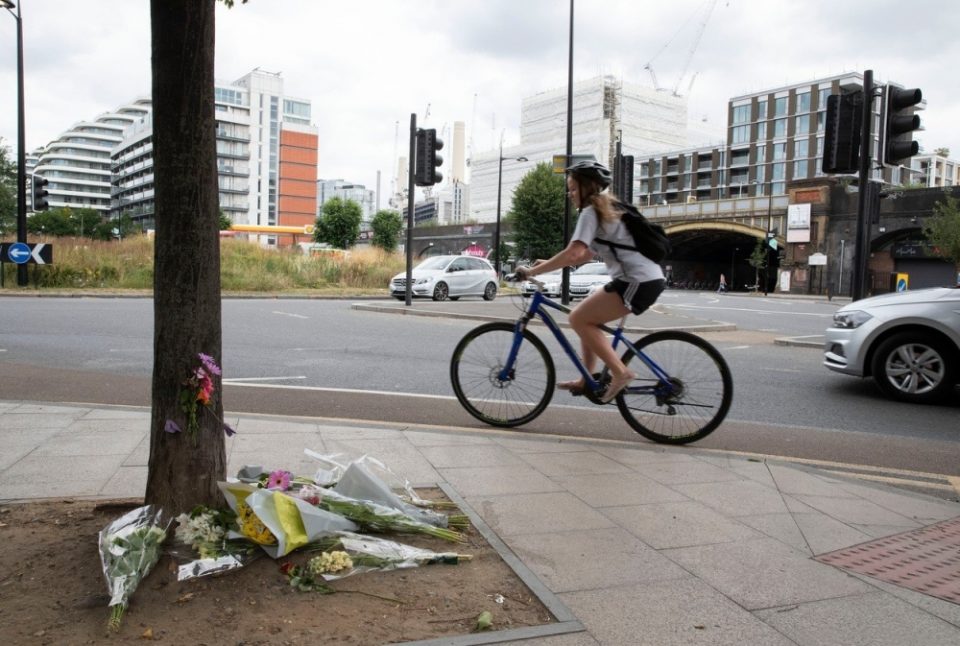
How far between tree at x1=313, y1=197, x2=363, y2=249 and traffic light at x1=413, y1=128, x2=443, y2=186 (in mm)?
72393

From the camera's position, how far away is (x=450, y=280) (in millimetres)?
25047

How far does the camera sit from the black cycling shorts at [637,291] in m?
4.88

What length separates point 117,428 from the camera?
5.09 meters

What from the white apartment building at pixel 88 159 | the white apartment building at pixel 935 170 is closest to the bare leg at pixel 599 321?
the white apartment building at pixel 935 170

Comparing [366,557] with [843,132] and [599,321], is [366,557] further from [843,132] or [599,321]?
[843,132]

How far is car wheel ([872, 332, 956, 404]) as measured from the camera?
24.1ft

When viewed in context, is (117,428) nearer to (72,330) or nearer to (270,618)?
(270,618)

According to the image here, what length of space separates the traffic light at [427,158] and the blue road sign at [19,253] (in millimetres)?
11980

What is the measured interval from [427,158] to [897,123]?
10.6 meters

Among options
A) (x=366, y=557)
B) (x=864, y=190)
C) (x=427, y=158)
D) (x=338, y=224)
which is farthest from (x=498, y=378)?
(x=338, y=224)

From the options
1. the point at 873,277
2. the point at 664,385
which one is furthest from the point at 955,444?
the point at 873,277

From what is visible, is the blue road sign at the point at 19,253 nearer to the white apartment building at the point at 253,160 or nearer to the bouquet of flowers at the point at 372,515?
the bouquet of flowers at the point at 372,515

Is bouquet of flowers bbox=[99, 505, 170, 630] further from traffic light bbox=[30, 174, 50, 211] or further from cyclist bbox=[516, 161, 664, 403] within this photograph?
traffic light bbox=[30, 174, 50, 211]

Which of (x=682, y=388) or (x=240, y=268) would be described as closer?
(x=682, y=388)
